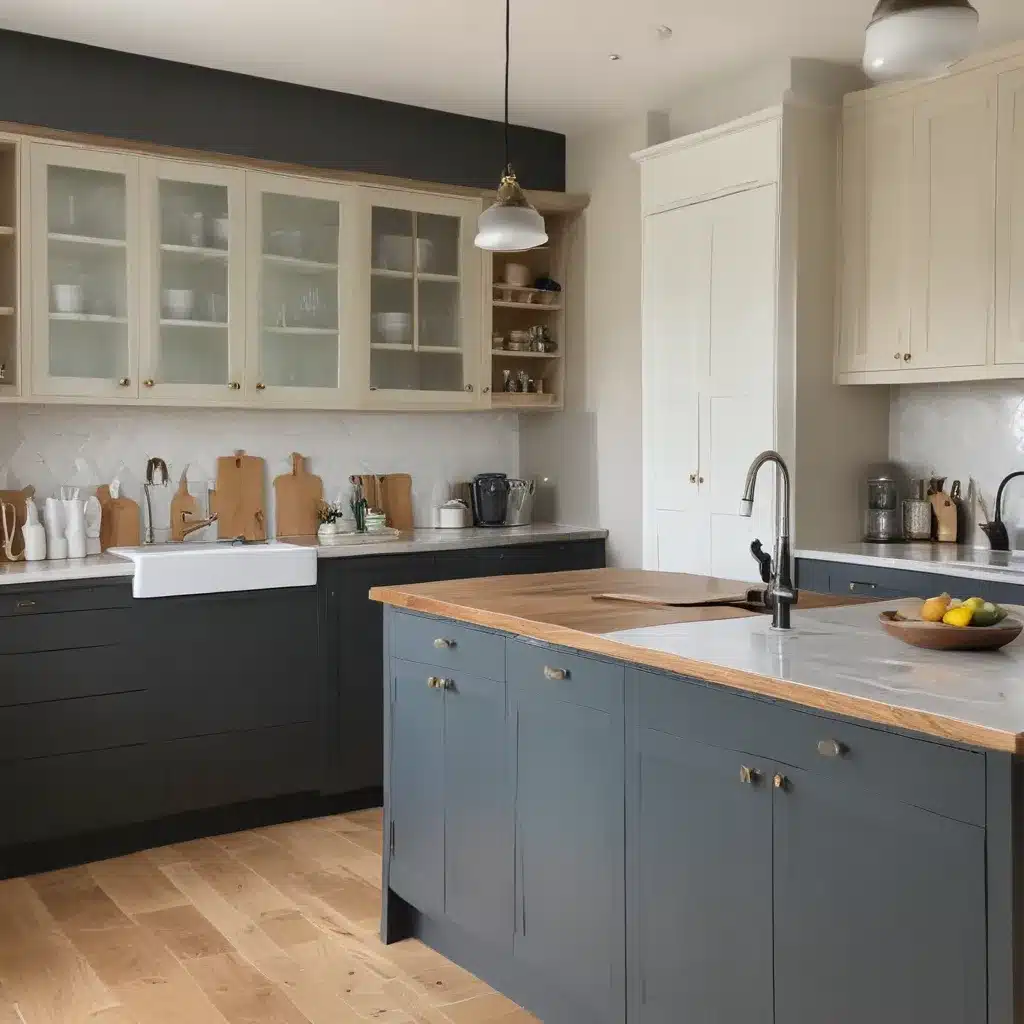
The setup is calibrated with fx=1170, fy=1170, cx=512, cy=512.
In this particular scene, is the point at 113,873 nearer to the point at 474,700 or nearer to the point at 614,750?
the point at 474,700

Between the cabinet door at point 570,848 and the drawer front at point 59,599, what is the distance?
177cm

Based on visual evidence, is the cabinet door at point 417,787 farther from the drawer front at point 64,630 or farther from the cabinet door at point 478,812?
the drawer front at point 64,630

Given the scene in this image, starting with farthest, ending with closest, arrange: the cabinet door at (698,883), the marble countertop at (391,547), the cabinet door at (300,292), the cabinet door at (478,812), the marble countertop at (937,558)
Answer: the cabinet door at (300,292) → the marble countertop at (391,547) → the marble countertop at (937,558) → the cabinet door at (478,812) → the cabinet door at (698,883)

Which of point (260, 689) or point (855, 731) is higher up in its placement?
point (855, 731)

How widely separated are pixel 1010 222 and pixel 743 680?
2.61m

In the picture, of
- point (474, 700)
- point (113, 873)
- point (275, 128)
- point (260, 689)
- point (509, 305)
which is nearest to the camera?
point (474, 700)

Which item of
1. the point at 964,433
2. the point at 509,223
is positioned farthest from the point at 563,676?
the point at 964,433

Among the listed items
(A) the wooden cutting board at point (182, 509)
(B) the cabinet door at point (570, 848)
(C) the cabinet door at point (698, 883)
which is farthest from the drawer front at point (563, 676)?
(A) the wooden cutting board at point (182, 509)

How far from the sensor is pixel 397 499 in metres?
5.40

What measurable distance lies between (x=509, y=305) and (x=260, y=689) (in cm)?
A: 210

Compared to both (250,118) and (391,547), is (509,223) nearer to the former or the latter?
(391,547)

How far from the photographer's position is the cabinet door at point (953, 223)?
4023 mm

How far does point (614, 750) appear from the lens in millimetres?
2480

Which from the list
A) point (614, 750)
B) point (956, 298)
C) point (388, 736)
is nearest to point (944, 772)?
point (614, 750)
